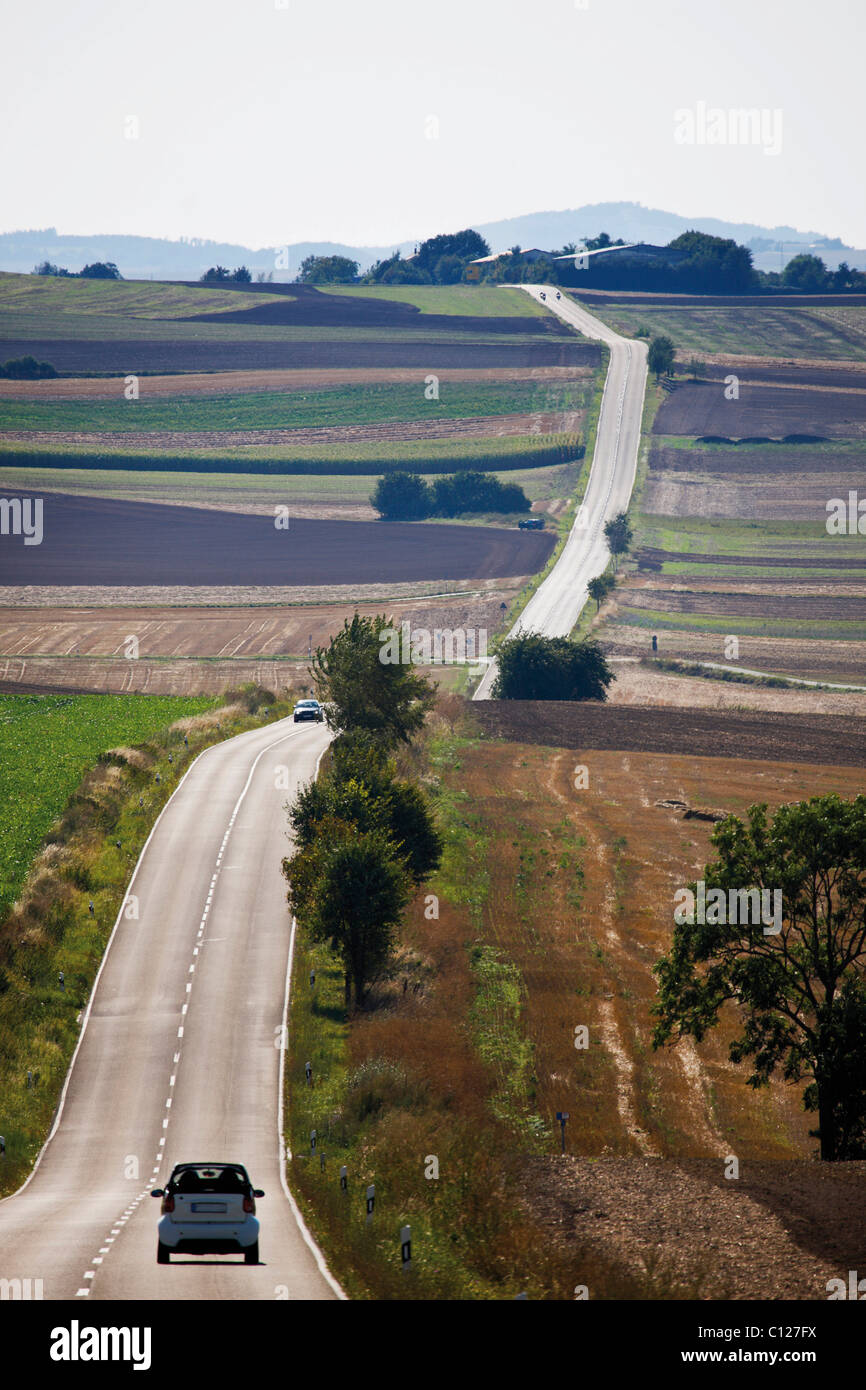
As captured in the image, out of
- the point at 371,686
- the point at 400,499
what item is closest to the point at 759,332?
the point at 400,499

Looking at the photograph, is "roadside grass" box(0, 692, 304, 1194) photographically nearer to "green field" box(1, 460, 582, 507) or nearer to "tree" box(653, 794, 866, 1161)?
"tree" box(653, 794, 866, 1161)

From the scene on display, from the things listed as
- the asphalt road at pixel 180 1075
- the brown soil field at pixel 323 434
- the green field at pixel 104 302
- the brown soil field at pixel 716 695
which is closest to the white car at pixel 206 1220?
the asphalt road at pixel 180 1075

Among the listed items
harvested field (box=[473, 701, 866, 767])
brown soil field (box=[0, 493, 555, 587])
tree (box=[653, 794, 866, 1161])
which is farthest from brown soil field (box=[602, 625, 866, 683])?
tree (box=[653, 794, 866, 1161])

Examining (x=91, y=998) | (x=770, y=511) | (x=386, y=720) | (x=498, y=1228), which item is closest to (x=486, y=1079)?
(x=498, y=1228)

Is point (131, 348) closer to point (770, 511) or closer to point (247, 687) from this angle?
point (770, 511)

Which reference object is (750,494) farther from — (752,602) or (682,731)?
(682,731)

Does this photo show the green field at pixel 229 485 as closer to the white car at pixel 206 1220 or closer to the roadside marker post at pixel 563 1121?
the roadside marker post at pixel 563 1121
